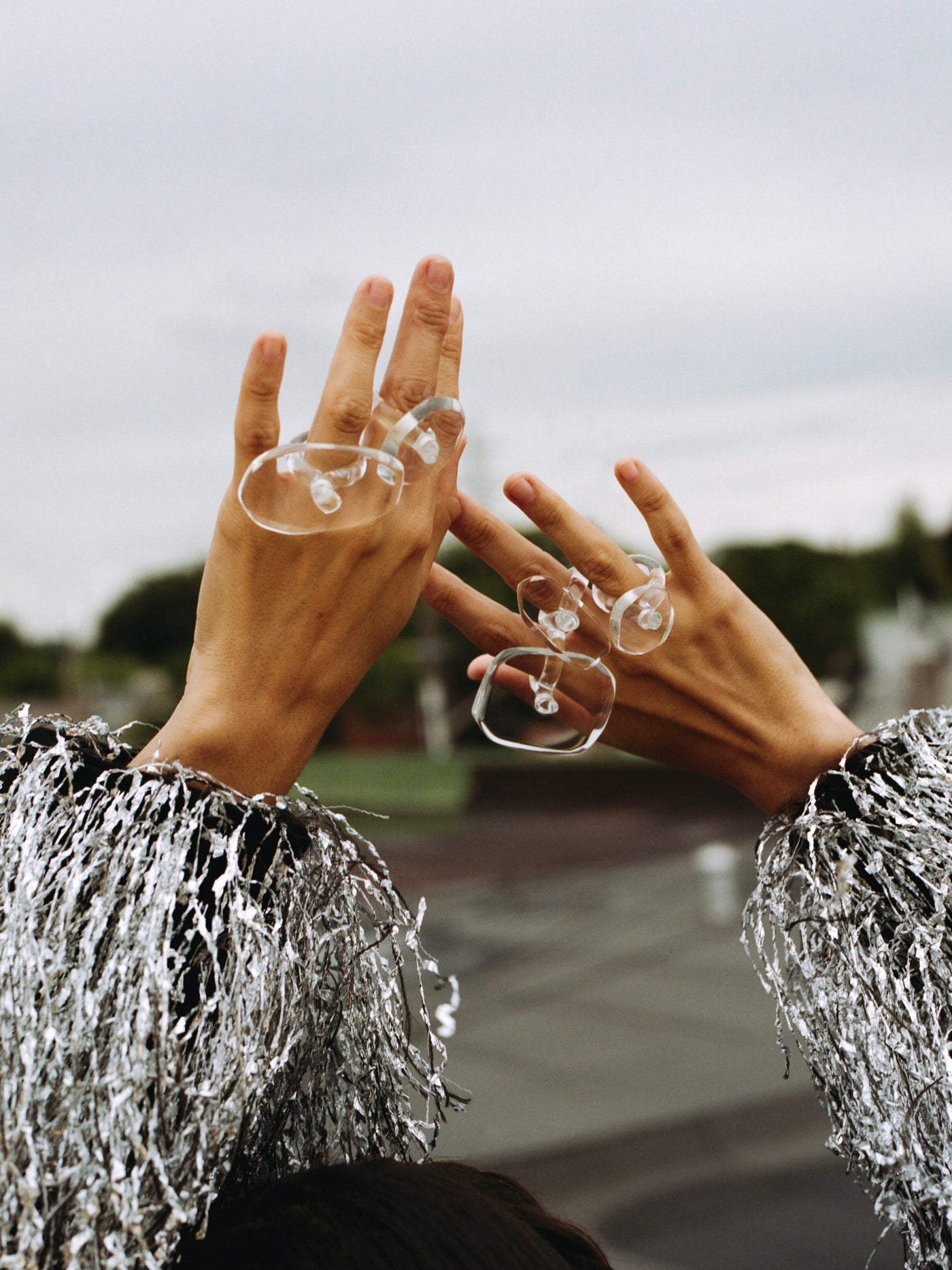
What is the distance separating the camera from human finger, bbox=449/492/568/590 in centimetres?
138

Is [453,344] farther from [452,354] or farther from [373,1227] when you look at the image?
[373,1227]

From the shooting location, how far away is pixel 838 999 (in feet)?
3.41

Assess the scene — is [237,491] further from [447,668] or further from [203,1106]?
[447,668]

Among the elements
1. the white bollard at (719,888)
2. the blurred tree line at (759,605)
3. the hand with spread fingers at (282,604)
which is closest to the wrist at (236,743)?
the hand with spread fingers at (282,604)

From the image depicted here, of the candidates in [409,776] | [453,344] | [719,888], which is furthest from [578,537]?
[409,776]

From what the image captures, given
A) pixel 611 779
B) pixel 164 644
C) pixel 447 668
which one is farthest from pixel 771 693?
pixel 164 644

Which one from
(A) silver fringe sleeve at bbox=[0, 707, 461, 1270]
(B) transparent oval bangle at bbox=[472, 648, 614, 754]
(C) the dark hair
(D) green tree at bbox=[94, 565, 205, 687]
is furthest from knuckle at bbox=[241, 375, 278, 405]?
(D) green tree at bbox=[94, 565, 205, 687]

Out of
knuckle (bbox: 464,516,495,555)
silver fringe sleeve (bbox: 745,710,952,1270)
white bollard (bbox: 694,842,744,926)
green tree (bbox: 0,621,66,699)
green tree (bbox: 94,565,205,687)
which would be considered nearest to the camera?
silver fringe sleeve (bbox: 745,710,952,1270)

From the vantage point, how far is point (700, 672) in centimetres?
130

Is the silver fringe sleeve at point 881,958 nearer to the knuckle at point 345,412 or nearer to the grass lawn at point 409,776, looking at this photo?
the knuckle at point 345,412

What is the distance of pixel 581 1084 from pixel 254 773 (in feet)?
14.2

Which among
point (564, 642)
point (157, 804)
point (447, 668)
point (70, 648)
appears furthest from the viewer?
point (70, 648)

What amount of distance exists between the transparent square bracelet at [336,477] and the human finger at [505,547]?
0.92ft

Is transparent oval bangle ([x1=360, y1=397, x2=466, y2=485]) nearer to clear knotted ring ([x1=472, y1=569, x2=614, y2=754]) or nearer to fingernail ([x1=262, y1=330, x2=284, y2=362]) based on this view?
fingernail ([x1=262, y1=330, x2=284, y2=362])
